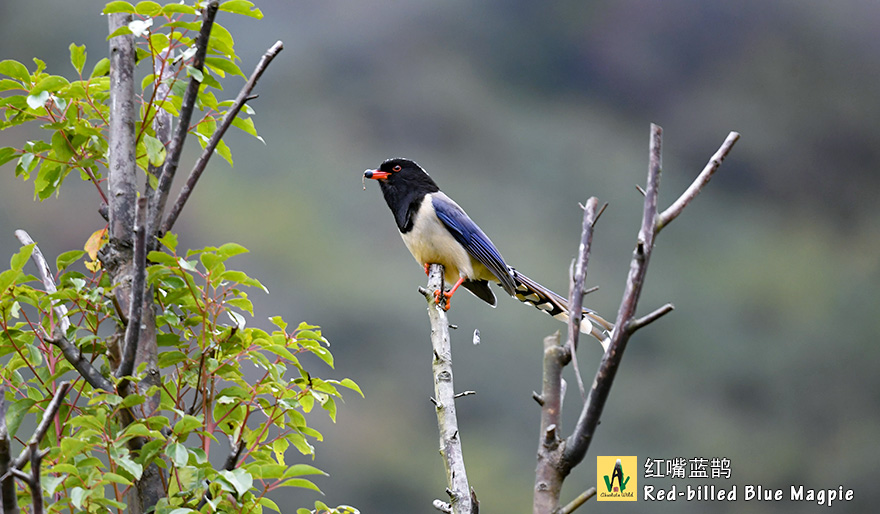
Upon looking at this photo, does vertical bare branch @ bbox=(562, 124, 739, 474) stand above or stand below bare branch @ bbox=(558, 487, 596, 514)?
above

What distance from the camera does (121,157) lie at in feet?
5.22

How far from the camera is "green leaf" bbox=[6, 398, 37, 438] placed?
1.52 meters

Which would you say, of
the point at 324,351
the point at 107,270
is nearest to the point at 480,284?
the point at 324,351

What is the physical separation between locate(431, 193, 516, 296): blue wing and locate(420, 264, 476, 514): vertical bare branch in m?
0.89

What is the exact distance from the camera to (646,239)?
847 millimetres

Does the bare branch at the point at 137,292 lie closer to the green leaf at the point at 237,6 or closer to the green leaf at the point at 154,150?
the green leaf at the point at 154,150

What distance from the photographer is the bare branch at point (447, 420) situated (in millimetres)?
1503

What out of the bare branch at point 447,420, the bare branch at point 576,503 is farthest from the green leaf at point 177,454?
the bare branch at point 576,503

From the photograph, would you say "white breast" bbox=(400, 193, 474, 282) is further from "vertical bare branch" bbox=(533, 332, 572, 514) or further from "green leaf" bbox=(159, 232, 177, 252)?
"vertical bare branch" bbox=(533, 332, 572, 514)

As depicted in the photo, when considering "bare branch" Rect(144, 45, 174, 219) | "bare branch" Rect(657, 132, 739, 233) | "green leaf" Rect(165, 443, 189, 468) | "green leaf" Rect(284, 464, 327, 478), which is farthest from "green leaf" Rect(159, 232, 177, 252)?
"bare branch" Rect(657, 132, 739, 233)

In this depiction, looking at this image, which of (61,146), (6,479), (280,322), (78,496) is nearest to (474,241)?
(280,322)

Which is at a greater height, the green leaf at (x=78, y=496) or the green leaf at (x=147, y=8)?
the green leaf at (x=147, y=8)

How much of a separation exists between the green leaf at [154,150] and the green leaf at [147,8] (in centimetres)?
23

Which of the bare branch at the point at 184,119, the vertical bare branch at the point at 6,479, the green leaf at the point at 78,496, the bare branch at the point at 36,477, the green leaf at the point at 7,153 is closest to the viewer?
the bare branch at the point at 36,477
